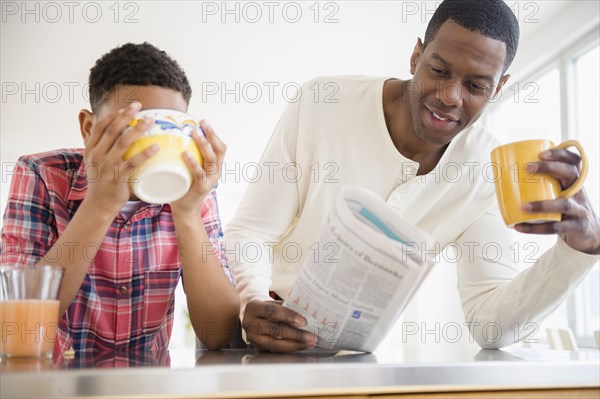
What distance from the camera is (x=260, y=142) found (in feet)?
23.5

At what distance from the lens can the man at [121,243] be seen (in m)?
0.99

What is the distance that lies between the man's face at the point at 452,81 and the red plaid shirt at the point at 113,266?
1.56 feet

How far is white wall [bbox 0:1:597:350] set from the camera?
418cm

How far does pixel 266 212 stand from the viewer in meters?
1.27

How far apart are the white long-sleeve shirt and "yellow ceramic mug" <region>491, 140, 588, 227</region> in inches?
10.8

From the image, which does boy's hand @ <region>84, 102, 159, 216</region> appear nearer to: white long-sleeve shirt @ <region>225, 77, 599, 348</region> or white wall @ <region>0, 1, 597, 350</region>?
white long-sleeve shirt @ <region>225, 77, 599, 348</region>

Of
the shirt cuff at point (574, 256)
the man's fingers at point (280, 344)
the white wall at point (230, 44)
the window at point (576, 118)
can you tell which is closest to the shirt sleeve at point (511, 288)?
the shirt cuff at point (574, 256)

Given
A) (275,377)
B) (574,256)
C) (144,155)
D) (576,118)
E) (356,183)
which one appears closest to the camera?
(275,377)

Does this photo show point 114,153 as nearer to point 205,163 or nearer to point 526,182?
point 205,163

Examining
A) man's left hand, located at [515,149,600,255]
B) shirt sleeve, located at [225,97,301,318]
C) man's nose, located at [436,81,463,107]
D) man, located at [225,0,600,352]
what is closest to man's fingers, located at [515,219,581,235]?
man's left hand, located at [515,149,600,255]

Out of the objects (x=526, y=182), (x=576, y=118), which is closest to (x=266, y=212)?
(x=526, y=182)

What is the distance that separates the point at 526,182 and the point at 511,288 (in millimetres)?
262

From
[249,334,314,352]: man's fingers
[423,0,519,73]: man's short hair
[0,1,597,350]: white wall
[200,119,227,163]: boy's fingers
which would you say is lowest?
[249,334,314,352]: man's fingers

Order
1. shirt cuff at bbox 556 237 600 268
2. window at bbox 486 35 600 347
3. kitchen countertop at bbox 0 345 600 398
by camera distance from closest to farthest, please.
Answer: kitchen countertop at bbox 0 345 600 398 < shirt cuff at bbox 556 237 600 268 < window at bbox 486 35 600 347
